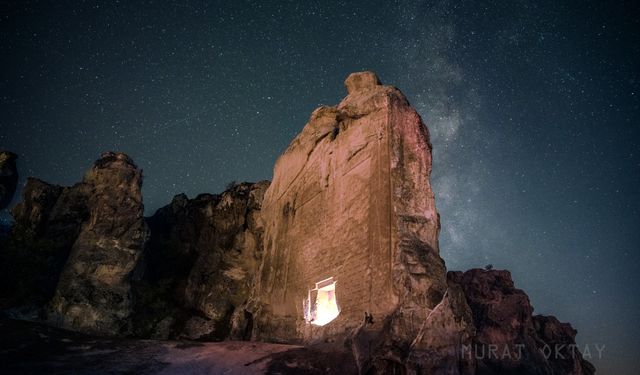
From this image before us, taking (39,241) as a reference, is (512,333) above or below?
below

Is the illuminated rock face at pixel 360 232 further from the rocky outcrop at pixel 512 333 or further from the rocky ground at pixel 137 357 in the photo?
the rocky outcrop at pixel 512 333

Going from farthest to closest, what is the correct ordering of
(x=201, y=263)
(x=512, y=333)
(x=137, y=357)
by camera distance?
(x=512, y=333) → (x=201, y=263) → (x=137, y=357)

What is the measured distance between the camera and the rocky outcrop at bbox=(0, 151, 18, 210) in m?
24.1

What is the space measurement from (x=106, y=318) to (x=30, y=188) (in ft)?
37.1

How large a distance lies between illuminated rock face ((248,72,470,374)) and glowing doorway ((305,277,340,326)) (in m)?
0.12

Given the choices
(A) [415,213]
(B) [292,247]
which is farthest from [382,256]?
(B) [292,247]

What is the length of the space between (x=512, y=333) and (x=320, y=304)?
4102 centimetres

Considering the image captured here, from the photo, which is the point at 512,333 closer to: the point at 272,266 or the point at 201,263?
the point at 201,263

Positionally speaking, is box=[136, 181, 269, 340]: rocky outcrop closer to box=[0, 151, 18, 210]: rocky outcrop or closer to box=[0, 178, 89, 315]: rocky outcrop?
box=[0, 178, 89, 315]: rocky outcrop

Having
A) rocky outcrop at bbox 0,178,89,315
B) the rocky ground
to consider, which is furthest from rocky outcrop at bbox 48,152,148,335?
the rocky ground

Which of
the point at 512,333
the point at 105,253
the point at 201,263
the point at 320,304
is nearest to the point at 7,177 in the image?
the point at 105,253

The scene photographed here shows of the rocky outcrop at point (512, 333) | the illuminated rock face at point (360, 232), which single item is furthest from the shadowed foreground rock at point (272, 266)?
the rocky outcrop at point (512, 333)

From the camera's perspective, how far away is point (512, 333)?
43.3m

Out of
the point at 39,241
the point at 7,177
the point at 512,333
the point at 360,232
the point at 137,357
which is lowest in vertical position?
the point at 512,333
